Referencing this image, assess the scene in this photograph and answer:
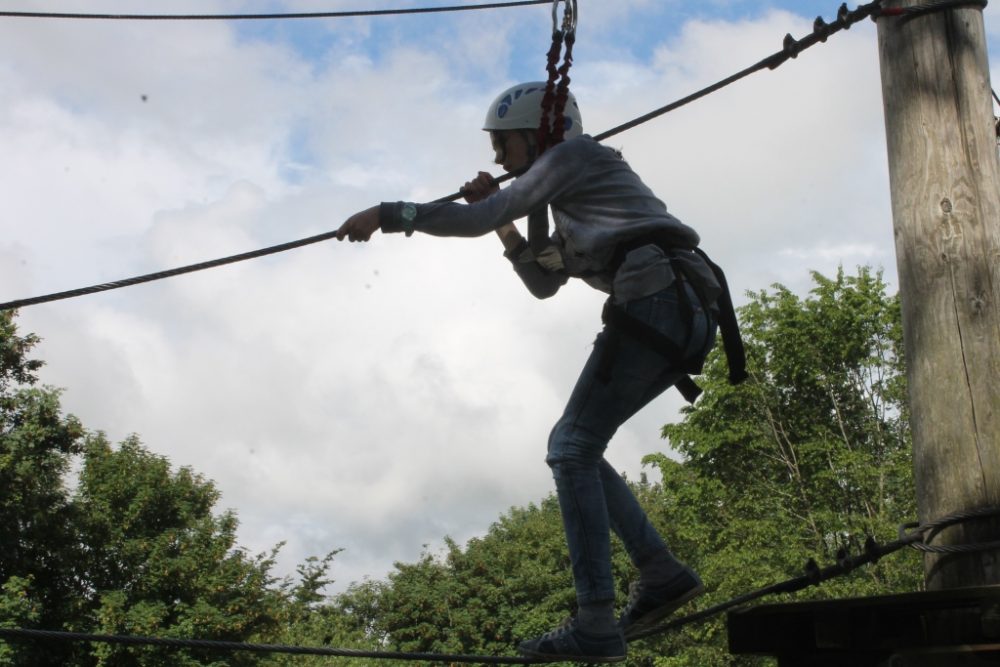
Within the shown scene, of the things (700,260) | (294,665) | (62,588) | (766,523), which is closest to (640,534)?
(700,260)

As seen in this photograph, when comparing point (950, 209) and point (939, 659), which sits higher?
point (950, 209)

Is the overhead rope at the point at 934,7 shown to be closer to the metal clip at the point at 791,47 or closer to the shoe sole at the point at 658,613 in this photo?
the metal clip at the point at 791,47

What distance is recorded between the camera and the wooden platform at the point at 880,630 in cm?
247

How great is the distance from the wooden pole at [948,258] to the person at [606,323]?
0.60 m

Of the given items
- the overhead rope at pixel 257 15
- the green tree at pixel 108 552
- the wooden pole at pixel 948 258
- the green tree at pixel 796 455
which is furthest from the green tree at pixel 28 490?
the wooden pole at pixel 948 258

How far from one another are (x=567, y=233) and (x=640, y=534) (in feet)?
3.09

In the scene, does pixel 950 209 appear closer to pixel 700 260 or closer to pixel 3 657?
pixel 700 260

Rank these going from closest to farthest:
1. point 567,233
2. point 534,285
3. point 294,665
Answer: point 567,233
point 534,285
point 294,665

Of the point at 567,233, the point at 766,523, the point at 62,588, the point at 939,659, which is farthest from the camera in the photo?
the point at 62,588

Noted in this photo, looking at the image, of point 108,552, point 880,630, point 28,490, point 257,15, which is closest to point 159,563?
point 108,552

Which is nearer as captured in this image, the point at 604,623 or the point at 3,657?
the point at 604,623

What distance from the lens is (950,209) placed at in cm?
335

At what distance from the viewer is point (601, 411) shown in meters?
3.25

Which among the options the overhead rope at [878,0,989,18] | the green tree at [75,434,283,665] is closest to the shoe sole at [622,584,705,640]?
the overhead rope at [878,0,989,18]
